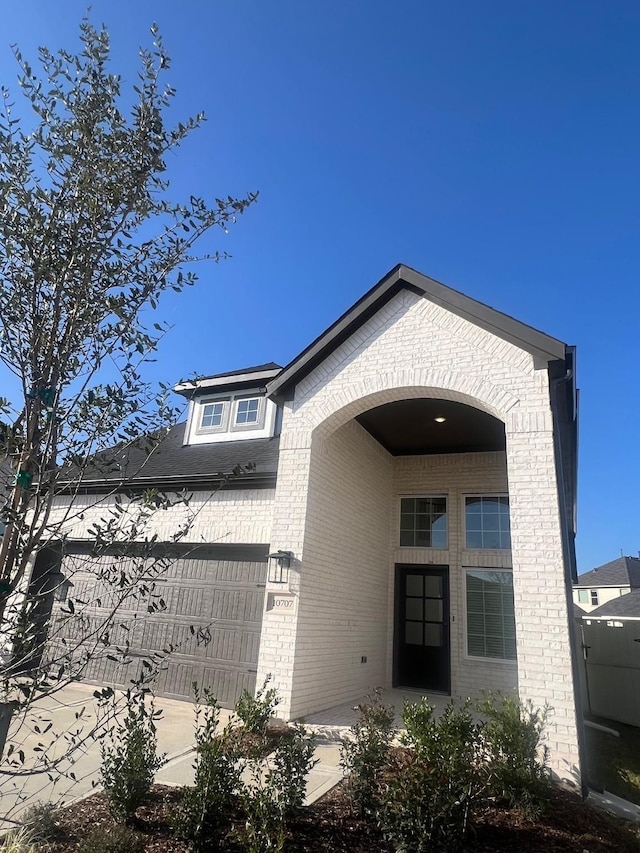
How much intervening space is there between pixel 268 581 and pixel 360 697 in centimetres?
318

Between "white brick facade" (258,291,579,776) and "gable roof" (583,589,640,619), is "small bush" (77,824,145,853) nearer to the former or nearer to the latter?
"white brick facade" (258,291,579,776)

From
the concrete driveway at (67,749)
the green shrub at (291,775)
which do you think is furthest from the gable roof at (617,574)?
the green shrub at (291,775)

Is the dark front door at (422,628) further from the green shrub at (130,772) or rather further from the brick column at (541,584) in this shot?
the green shrub at (130,772)

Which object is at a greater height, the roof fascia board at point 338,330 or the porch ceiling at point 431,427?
the roof fascia board at point 338,330

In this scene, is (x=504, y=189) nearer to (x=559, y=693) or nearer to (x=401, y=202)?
(x=401, y=202)

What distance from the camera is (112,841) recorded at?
10.1 ft

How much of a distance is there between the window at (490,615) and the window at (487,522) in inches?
20.9

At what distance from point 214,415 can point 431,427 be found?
196 inches

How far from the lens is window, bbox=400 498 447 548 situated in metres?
9.96

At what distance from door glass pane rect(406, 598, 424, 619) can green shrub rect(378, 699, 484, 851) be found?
18.8 feet

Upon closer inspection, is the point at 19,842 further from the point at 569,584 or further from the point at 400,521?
the point at 400,521

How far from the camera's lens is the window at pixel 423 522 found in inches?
392

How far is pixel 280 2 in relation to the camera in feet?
19.3

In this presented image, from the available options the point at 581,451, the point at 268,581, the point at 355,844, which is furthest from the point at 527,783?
the point at 581,451
